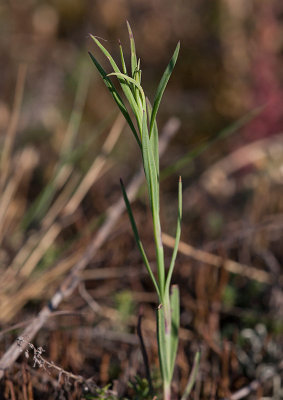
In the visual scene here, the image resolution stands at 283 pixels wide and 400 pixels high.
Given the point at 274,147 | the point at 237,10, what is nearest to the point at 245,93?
the point at 237,10

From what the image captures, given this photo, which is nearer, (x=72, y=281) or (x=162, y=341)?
(x=162, y=341)

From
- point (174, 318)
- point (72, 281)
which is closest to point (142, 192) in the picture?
point (72, 281)

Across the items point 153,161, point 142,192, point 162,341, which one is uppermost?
point 142,192

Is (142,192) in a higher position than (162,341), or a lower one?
higher

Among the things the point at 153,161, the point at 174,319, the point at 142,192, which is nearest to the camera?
the point at 153,161

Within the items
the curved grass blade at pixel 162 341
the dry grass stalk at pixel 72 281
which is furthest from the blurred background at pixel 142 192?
the curved grass blade at pixel 162 341

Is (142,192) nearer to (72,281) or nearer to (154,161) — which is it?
(72,281)

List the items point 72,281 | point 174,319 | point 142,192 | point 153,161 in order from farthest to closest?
point 142,192, point 72,281, point 174,319, point 153,161
